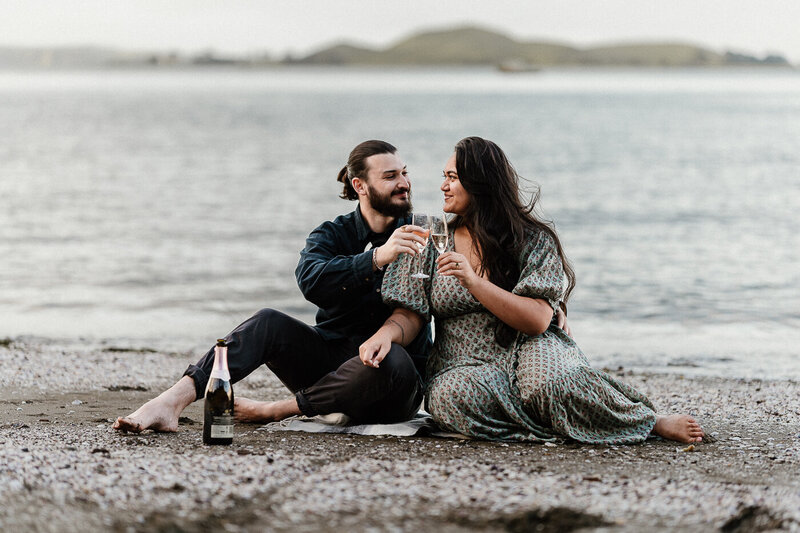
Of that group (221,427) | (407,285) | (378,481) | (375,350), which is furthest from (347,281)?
(378,481)

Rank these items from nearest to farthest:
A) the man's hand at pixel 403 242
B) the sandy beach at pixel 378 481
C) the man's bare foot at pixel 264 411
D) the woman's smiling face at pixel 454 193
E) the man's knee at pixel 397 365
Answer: the sandy beach at pixel 378 481
the man's hand at pixel 403 242
the man's knee at pixel 397 365
the woman's smiling face at pixel 454 193
the man's bare foot at pixel 264 411

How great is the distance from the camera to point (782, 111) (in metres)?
78.6

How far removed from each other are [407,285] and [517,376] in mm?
803

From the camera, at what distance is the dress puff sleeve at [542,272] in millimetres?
5441

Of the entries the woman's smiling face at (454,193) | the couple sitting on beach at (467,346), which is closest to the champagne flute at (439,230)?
the couple sitting on beach at (467,346)

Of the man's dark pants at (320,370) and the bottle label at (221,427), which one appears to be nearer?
the bottle label at (221,427)

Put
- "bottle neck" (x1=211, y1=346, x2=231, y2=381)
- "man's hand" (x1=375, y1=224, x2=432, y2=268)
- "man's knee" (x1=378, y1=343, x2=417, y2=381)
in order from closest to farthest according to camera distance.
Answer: "man's hand" (x1=375, y1=224, x2=432, y2=268) < "bottle neck" (x1=211, y1=346, x2=231, y2=381) < "man's knee" (x1=378, y1=343, x2=417, y2=381)

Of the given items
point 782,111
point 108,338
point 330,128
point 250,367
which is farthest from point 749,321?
point 782,111

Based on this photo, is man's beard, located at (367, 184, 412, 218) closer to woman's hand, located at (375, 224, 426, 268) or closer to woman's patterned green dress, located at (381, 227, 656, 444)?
woman's patterned green dress, located at (381, 227, 656, 444)

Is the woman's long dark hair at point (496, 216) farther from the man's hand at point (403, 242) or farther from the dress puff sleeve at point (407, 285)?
the man's hand at point (403, 242)

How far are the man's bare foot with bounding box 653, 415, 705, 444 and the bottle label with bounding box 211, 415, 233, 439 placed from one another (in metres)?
2.40

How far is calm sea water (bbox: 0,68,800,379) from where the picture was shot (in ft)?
41.2

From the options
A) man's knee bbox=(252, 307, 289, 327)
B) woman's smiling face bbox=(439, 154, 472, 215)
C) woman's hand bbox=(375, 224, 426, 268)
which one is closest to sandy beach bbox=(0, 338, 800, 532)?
man's knee bbox=(252, 307, 289, 327)

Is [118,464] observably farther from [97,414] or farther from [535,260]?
[535,260]
